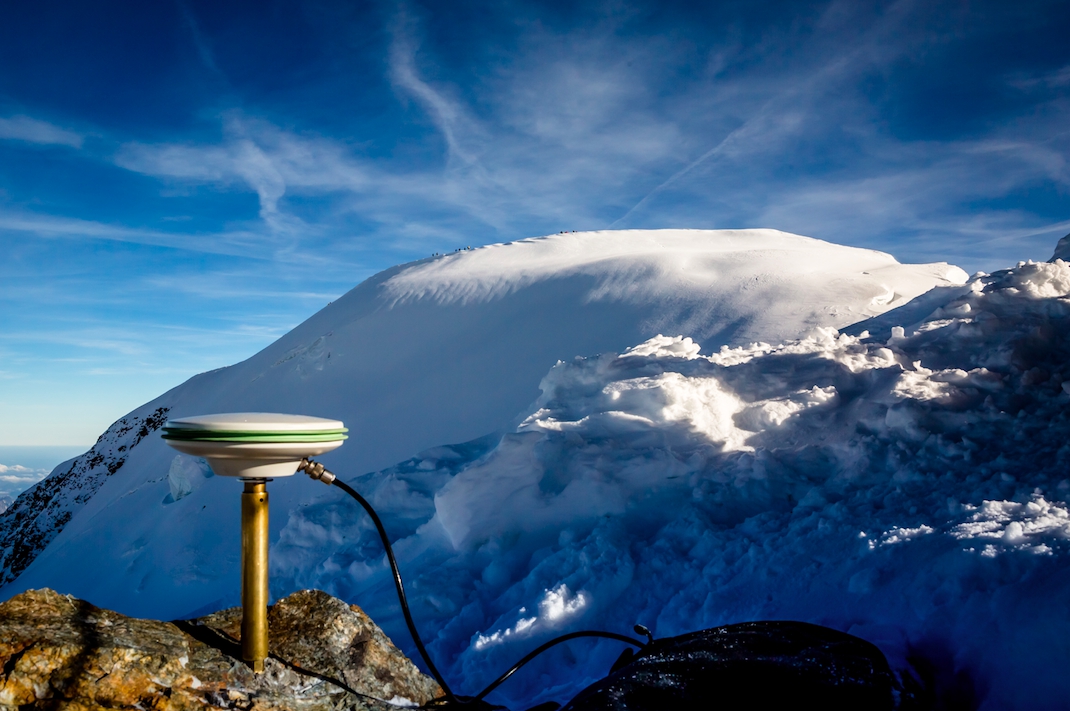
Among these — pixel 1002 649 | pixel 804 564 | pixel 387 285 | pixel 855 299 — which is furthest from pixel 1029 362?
pixel 387 285

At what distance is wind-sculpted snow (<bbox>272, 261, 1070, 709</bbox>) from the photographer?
7.89 ft

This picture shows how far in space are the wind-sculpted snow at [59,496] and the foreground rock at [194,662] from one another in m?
10.9

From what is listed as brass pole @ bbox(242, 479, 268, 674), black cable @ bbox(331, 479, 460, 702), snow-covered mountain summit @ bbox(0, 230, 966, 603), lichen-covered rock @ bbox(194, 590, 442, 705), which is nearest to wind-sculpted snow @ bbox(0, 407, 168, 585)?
snow-covered mountain summit @ bbox(0, 230, 966, 603)

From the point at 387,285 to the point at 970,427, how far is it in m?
10.6

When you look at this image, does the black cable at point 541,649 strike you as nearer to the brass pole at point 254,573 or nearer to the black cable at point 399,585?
the black cable at point 399,585

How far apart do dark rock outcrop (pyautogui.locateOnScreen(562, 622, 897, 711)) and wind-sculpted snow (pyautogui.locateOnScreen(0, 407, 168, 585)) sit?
11.9 metres

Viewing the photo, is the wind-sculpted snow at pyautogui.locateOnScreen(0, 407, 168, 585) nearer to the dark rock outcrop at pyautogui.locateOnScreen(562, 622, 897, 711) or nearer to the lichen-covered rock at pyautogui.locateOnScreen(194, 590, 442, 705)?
the lichen-covered rock at pyautogui.locateOnScreen(194, 590, 442, 705)

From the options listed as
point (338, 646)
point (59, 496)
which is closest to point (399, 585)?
point (338, 646)

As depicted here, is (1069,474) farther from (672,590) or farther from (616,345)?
(616,345)

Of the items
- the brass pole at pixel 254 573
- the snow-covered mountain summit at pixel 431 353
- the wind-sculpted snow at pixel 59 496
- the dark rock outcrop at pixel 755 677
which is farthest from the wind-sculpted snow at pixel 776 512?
the wind-sculpted snow at pixel 59 496

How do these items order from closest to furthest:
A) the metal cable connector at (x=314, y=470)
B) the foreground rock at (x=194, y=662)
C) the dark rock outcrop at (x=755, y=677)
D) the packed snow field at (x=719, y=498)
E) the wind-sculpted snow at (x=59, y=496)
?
the foreground rock at (x=194, y=662) < the dark rock outcrop at (x=755, y=677) < the metal cable connector at (x=314, y=470) < the packed snow field at (x=719, y=498) < the wind-sculpted snow at (x=59, y=496)

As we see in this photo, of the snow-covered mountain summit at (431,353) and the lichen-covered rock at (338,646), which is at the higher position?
the snow-covered mountain summit at (431,353)

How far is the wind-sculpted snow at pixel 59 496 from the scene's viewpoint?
37.0 ft

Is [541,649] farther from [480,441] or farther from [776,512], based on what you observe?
[480,441]
